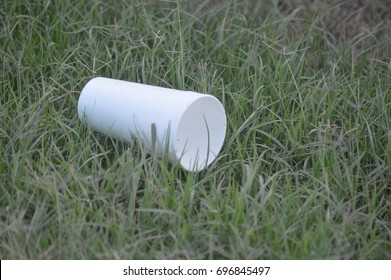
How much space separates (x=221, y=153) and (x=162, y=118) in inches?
14.6

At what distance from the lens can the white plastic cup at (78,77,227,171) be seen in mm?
2281

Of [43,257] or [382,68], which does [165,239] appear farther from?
[382,68]

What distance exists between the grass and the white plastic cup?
0.07m

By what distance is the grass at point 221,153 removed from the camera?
2.05 m

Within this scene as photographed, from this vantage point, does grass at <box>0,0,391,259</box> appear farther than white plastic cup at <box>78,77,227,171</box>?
No

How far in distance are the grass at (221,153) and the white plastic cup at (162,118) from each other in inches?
2.6

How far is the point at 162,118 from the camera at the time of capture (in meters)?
2.30

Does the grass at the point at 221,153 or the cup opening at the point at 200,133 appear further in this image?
the cup opening at the point at 200,133

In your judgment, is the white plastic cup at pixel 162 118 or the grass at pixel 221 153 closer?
the grass at pixel 221 153

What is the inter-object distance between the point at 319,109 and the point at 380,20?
104 centimetres

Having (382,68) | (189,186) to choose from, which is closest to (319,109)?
(382,68)

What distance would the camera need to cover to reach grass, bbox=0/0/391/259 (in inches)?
80.7

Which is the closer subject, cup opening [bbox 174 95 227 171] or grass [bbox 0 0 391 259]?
grass [bbox 0 0 391 259]

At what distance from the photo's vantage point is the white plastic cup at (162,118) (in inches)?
89.8
